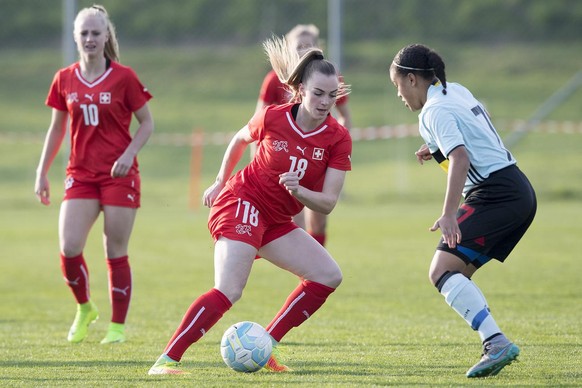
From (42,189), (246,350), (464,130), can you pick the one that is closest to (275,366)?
(246,350)

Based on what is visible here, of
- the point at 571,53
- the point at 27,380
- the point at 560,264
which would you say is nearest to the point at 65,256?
the point at 27,380

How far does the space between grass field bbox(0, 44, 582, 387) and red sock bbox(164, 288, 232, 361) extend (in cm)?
19

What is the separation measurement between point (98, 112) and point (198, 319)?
6.95 ft

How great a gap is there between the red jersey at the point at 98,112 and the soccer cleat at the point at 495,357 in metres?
2.91

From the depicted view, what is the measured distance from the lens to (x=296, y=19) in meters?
34.0

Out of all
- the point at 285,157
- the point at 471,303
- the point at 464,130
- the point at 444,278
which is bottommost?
the point at 471,303

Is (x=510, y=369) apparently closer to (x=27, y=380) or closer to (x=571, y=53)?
(x=27, y=380)

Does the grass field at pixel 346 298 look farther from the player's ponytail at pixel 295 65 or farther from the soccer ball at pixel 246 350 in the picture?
the player's ponytail at pixel 295 65

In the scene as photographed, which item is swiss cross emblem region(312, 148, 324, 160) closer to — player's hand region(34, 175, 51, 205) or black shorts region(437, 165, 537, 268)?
black shorts region(437, 165, 537, 268)

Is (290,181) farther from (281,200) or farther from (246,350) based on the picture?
(246,350)

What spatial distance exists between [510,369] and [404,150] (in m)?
23.0

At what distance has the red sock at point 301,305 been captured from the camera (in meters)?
5.67

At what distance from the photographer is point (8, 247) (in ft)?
44.5

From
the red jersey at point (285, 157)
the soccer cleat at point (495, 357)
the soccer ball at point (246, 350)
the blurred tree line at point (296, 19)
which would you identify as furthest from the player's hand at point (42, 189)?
the blurred tree line at point (296, 19)
